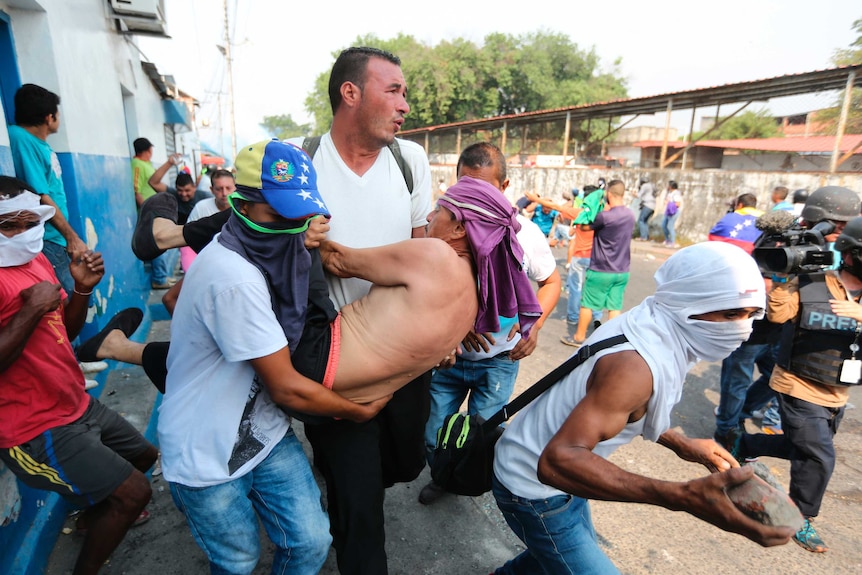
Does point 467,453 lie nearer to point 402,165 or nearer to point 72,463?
point 402,165

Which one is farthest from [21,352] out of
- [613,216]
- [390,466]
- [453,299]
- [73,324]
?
[613,216]

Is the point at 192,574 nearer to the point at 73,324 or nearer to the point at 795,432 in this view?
the point at 73,324

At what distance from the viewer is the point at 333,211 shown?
1869mm

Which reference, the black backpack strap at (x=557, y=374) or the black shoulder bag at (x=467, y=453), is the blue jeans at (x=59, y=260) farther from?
the black backpack strap at (x=557, y=374)

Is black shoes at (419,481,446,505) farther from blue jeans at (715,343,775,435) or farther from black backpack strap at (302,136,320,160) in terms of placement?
blue jeans at (715,343,775,435)

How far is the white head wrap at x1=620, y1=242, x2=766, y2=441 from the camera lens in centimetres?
153

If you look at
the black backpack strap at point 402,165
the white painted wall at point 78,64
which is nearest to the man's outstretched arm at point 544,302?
the black backpack strap at point 402,165

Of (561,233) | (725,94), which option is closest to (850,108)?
(725,94)

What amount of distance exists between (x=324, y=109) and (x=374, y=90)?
40838 millimetres

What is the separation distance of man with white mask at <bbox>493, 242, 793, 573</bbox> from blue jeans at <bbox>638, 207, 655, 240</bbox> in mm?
13306

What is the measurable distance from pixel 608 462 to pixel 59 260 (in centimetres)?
341

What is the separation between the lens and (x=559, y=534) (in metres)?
1.72

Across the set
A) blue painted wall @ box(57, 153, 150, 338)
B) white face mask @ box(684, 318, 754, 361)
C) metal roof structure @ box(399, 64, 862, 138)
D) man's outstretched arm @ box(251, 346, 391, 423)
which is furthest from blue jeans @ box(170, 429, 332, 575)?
metal roof structure @ box(399, 64, 862, 138)

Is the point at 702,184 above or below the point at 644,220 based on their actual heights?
above
